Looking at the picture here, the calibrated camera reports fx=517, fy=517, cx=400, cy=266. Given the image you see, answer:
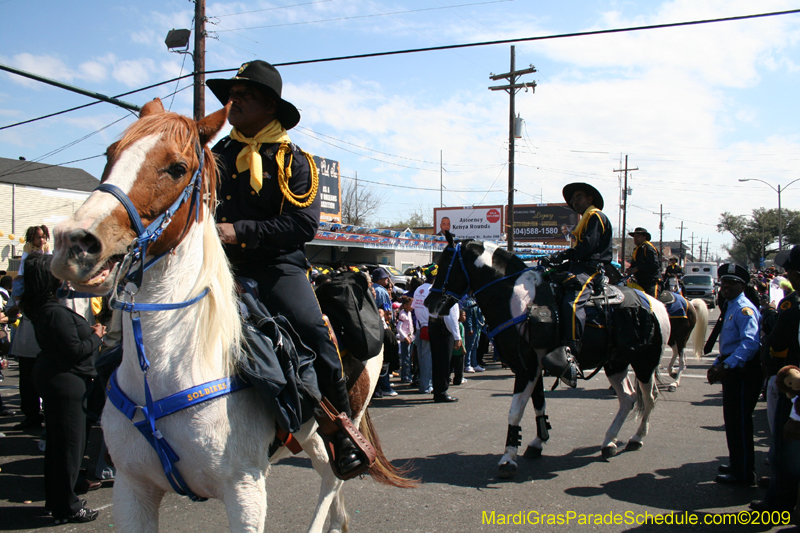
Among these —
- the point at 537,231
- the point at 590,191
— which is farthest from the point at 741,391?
the point at 537,231

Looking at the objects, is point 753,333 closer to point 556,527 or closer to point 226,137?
point 556,527

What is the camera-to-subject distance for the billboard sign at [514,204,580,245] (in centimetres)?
5388

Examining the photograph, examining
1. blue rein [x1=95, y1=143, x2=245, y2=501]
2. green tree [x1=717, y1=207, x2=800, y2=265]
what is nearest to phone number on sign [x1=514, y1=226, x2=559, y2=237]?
green tree [x1=717, y1=207, x2=800, y2=265]

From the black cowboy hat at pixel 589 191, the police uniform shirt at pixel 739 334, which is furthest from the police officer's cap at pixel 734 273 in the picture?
the black cowboy hat at pixel 589 191

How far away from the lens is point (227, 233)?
2.48 meters

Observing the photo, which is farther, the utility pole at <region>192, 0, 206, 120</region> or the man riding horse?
the utility pole at <region>192, 0, 206, 120</region>

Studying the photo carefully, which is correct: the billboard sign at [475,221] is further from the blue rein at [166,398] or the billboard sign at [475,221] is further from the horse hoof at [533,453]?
the blue rein at [166,398]

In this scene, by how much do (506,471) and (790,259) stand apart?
308 cm

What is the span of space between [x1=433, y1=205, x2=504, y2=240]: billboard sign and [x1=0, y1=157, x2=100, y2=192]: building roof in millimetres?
26949

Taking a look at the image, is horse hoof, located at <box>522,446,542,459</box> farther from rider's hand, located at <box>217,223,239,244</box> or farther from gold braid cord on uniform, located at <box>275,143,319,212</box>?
rider's hand, located at <box>217,223,239,244</box>

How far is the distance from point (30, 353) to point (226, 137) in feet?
16.3

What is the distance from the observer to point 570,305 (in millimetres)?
5695

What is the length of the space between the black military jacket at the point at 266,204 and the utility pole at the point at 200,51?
929 cm

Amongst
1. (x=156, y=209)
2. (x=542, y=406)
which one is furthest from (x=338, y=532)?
(x=542, y=406)
